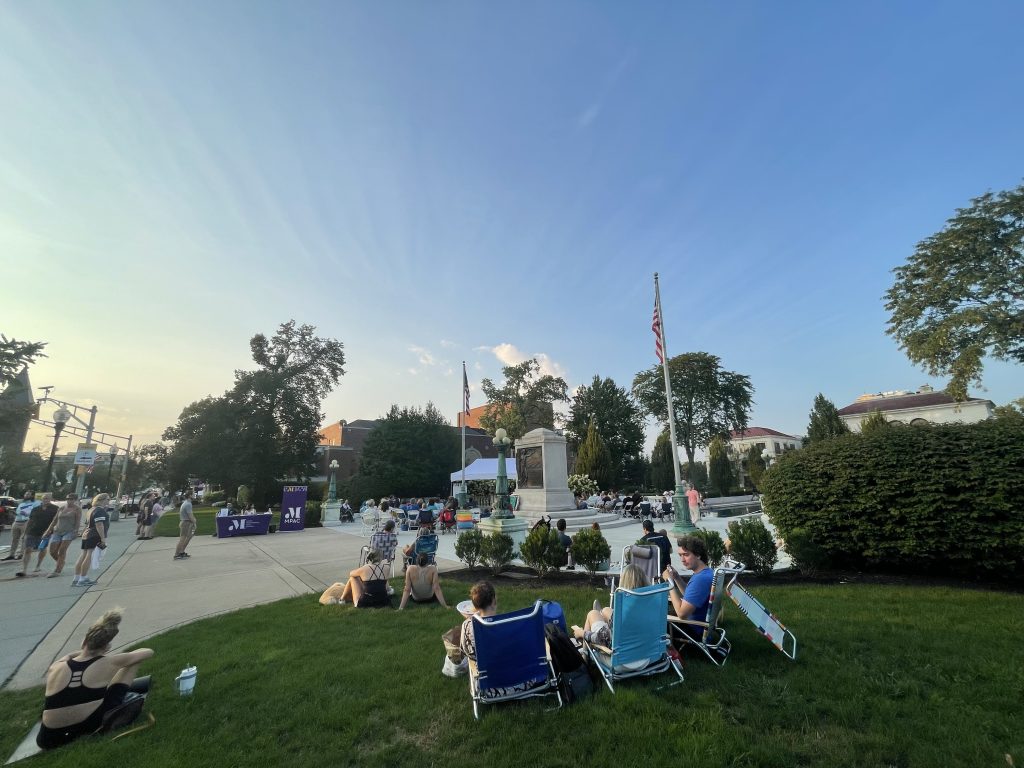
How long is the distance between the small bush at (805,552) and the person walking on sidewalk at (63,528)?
49.2 feet

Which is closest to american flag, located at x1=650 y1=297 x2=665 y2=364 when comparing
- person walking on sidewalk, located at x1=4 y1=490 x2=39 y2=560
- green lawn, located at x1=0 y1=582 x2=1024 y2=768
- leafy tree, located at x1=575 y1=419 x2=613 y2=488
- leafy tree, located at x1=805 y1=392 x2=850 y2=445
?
green lawn, located at x1=0 y1=582 x2=1024 y2=768

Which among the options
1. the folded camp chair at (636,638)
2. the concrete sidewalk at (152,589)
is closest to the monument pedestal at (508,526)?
the concrete sidewalk at (152,589)

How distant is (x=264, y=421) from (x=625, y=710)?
3963 cm

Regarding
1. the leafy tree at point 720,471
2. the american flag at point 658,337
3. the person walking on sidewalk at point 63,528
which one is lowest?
the person walking on sidewalk at point 63,528

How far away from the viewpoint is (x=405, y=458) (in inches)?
1716

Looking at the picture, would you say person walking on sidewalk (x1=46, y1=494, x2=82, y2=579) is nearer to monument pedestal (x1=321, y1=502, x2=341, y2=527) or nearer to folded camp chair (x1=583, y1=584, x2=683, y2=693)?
folded camp chair (x1=583, y1=584, x2=683, y2=693)

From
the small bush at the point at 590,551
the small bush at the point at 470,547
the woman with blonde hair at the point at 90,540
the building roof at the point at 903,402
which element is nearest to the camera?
the small bush at the point at 590,551

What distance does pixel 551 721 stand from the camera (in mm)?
3471

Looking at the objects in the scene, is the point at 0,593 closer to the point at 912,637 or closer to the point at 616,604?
the point at 616,604

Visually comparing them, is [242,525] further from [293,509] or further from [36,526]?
[36,526]

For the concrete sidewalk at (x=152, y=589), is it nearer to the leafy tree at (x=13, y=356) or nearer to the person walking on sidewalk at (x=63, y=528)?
the person walking on sidewalk at (x=63, y=528)

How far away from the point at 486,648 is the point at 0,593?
11217 mm

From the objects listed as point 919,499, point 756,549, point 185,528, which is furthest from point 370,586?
point 185,528

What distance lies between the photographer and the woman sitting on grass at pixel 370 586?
701cm
